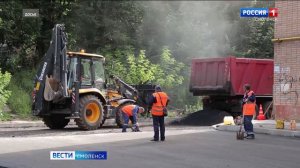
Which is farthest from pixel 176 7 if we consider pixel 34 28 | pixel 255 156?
pixel 255 156

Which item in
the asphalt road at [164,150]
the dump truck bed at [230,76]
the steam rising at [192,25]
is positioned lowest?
the asphalt road at [164,150]

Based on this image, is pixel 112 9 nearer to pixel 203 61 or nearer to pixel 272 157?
pixel 203 61

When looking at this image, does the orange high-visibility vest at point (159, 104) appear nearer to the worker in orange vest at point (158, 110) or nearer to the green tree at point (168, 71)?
the worker in orange vest at point (158, 110)

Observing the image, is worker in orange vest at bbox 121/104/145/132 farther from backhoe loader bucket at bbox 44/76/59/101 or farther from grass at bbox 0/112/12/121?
grass at bbox 0/112/12/121

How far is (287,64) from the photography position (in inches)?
778

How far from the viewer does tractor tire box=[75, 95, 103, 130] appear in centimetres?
1767

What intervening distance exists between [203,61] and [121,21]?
9.01 metres

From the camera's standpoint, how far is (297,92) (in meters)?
19.4

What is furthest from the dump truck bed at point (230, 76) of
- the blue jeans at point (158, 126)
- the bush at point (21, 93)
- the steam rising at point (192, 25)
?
the steam rising at point (192, 25)

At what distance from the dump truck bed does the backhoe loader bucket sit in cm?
817

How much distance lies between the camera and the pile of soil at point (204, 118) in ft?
74.4

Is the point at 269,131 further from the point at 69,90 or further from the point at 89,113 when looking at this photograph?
the point at 69,90

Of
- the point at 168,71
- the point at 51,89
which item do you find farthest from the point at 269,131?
the point at 168,71

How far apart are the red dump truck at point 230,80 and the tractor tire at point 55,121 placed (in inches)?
288
